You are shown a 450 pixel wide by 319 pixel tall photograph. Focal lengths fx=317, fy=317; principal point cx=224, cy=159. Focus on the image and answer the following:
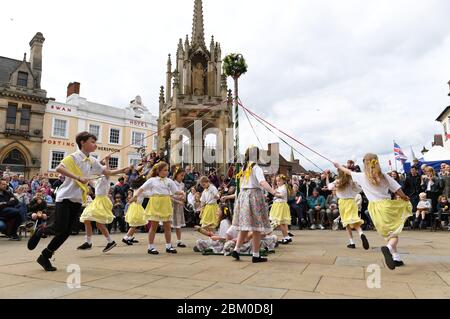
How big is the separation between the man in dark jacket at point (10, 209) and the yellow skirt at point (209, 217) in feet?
17.2

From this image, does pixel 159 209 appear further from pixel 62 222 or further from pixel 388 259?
pixel 388 259

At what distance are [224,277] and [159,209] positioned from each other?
118 inches

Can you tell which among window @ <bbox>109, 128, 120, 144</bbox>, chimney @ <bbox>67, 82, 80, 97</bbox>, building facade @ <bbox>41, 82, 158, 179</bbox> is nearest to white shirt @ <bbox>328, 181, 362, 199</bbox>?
building facade @ <bbox>41, 82, 158, 179</bbox>

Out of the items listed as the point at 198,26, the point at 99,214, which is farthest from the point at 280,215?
the point at 198,26

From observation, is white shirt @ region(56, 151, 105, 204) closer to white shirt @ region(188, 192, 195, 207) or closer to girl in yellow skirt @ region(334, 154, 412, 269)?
girl in yellow skirt @ region(334, 154, 412, 269)

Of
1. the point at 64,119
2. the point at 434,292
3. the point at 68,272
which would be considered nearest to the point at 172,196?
the point at 68,272

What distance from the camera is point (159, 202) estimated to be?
6.85 metres

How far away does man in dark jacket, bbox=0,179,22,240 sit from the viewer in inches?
351

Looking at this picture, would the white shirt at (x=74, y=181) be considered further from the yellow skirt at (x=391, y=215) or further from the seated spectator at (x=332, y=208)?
the seated spectator at (x=332, y=208)

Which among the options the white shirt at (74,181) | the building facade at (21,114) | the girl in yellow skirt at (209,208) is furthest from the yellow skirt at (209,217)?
the building facade at (21,114)

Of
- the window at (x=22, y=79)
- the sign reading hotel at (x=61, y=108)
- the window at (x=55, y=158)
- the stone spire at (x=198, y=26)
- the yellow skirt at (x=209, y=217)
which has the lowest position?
the yellow skirt at (x=209, y=217)

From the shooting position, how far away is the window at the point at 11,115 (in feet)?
98.8

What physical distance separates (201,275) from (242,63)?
92.7 feet
